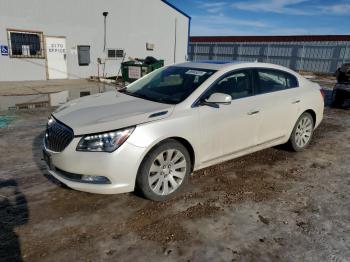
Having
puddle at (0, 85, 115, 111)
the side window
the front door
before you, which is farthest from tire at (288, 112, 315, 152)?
puddle at (0, 85, 115, 111)

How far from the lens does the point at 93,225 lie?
10.5 ft

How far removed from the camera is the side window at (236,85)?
4.18 m

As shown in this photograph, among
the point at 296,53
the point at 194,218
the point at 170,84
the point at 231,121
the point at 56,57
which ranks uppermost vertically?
the point at 296,53

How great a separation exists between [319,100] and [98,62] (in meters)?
13.9

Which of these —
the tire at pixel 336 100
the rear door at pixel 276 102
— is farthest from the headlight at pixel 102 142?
the tire at pixel 336 100

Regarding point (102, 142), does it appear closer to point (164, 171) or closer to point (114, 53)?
point (164, 171)

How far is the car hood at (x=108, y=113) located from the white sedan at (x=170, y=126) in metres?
0.01

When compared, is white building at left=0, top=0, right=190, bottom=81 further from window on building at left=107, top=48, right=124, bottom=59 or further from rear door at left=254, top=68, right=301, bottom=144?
rear door at left=254, top=68, right=301, bottom=144

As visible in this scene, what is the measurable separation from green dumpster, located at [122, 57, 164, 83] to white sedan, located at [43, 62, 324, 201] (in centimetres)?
939

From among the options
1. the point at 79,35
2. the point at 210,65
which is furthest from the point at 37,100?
the point at 210,65

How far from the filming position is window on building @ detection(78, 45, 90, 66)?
16.3 metres

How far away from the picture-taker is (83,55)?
53.9 ft

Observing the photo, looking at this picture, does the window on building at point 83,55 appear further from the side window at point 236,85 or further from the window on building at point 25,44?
the side window at point 236,85

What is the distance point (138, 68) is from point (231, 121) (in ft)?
36.0
